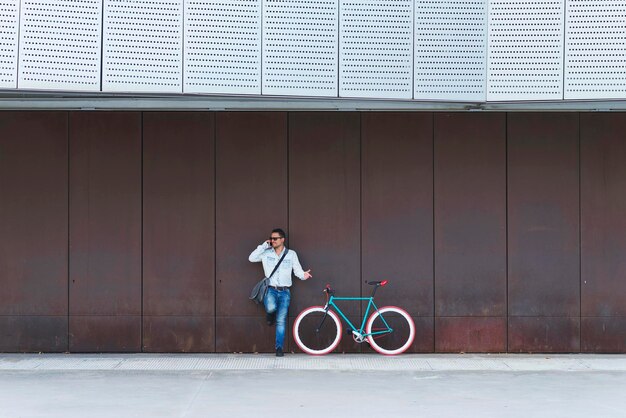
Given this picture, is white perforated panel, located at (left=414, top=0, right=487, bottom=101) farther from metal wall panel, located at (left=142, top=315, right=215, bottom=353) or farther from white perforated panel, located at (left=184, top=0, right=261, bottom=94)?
metal wall panel, located at (left=142, top=315, right=215, bottom=353)

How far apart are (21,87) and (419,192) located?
19.0 ft

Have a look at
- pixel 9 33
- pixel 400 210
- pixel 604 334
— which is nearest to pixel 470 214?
pixel 400 210

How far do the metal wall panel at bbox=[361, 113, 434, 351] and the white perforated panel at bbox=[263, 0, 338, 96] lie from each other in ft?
6.35

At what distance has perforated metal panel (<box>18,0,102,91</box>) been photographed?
454 inches

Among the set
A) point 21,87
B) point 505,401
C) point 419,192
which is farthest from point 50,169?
point 505,401

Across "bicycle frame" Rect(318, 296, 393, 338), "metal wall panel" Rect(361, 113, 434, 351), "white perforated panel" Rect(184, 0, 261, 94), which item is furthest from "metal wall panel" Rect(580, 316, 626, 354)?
"white perforated panel" Rect(184, 0, 261, 94)

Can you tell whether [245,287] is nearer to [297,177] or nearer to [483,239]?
[297,177]

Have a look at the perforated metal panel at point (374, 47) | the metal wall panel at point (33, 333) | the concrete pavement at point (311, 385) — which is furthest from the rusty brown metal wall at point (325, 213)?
the metal wall panel at point (33, 333)

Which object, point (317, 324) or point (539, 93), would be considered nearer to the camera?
point (539, 93)

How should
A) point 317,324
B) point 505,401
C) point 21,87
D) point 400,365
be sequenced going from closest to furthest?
point 505,401 < point 21,87 < point 400,365 < point 317,324

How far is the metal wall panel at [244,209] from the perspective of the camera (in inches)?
535

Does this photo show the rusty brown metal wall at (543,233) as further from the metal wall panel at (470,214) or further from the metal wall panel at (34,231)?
the metal wall panel at (34,231)

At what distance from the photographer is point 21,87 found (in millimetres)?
11508

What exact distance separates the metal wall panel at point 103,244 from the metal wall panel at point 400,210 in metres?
3.43
